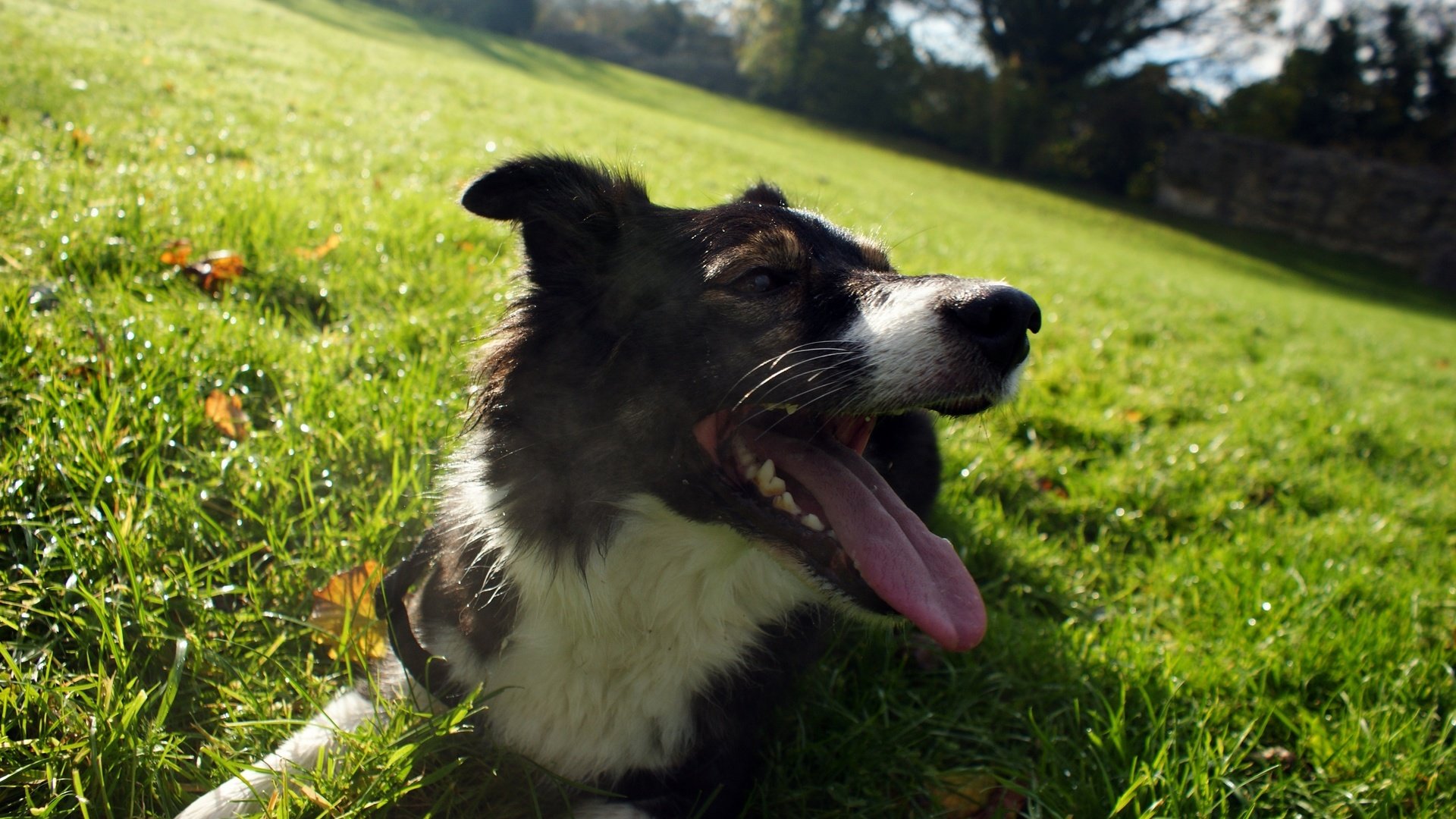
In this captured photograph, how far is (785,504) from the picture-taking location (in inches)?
75.3

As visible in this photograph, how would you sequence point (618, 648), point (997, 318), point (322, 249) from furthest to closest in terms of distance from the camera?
point (322, 249) → point (618, 648) → point (997, 318)

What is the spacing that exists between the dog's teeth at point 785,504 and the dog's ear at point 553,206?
2.61 ft

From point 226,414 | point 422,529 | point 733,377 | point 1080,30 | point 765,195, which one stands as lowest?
point 422,529

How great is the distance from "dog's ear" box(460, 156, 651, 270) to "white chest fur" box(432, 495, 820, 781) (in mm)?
698

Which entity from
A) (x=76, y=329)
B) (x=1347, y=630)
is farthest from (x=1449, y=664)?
(x=76, y=329)

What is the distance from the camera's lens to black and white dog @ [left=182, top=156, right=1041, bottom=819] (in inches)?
74.0

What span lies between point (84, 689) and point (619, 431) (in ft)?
4.13

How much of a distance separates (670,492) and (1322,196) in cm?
3302

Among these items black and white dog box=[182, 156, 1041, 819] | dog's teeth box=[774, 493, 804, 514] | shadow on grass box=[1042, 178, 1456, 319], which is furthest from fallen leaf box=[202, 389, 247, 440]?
shadow on grass box=[1042, 178, 1456, 319]

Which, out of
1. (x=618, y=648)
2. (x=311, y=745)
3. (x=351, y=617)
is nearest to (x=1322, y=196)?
(x=618, y=648)

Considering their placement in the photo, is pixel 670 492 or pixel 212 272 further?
pixel 212 272

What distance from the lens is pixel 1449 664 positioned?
9.61 feet

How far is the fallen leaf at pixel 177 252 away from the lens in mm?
3795

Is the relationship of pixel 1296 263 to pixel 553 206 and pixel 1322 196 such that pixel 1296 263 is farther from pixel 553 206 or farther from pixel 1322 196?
pixel 553 206
